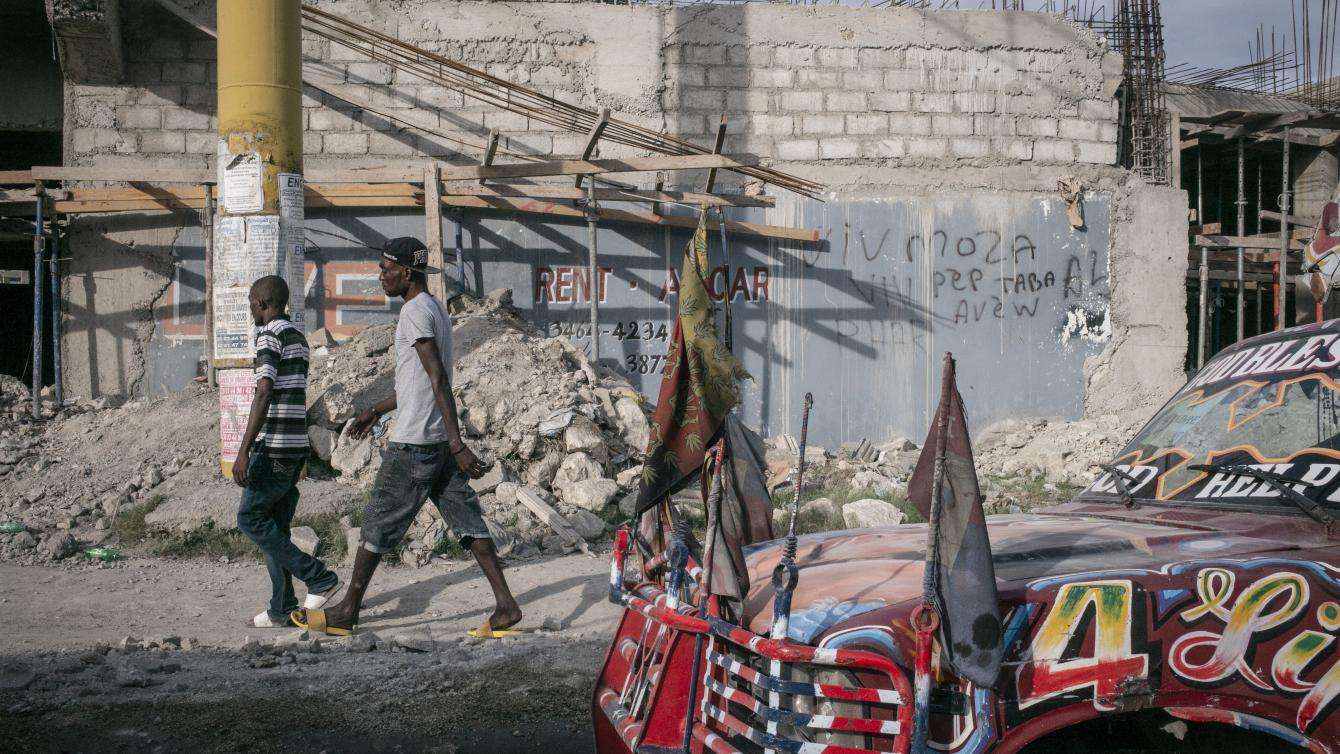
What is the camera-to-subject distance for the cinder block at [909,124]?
33.8ft

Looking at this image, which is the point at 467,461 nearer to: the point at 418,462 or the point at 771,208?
the point at 418,462

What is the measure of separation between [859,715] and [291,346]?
3.78 m

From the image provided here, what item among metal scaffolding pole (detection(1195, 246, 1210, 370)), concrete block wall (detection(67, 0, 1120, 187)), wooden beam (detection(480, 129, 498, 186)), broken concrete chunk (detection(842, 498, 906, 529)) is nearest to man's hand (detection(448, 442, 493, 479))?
broken concrete chunk (detection(842, 498, 906, 529))

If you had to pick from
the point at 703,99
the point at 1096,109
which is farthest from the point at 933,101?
the point at 703,99

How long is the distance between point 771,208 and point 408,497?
6410 millimetres

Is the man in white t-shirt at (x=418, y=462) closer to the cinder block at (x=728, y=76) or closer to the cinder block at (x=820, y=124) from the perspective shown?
the cinder block at (x=728, y=76)

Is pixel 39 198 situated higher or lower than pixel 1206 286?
higher

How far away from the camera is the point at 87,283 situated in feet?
30.9

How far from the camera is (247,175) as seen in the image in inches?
256

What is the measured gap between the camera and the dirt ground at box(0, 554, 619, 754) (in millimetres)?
3504

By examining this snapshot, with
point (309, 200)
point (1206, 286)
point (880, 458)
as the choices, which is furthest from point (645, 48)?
point (1206, 286)

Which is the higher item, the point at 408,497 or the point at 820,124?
the point at 820,124

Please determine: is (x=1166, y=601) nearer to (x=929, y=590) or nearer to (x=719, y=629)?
(x=929, y=590)

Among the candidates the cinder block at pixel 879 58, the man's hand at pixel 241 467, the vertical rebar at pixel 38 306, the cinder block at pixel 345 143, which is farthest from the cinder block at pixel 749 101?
the man's hand at pixel 241 467
